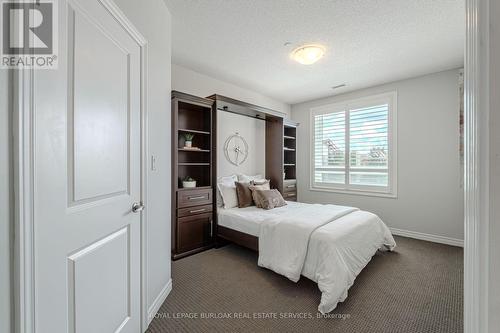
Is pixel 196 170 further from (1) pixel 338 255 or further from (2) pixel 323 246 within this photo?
(1) pixel 338 255

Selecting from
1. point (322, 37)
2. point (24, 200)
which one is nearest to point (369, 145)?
point (322, 37)

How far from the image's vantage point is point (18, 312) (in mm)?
694

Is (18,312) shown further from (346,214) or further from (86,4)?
(346,214)

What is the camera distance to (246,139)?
4180 millimetres

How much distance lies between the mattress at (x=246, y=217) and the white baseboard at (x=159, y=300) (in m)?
1.06

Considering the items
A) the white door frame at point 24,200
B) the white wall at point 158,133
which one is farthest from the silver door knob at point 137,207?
the white door frame at point 24,200

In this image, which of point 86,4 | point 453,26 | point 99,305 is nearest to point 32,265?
point 99,305

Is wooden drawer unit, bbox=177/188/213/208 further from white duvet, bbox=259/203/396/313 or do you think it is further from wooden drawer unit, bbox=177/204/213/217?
white duvet, bbox=259/203/396/313

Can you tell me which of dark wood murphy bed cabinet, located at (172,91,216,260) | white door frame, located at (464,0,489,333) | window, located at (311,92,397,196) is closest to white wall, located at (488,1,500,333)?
white door frame, located at (464,0,489,333)

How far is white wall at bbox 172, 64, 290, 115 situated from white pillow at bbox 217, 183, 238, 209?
153cm

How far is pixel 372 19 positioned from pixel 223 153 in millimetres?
2643

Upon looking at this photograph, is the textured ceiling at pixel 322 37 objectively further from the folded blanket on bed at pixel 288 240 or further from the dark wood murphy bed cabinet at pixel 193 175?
the folded blanket on bed at pixel 288 240

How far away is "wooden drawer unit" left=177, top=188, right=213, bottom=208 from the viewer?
110 inches

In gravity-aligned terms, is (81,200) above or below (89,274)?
above
